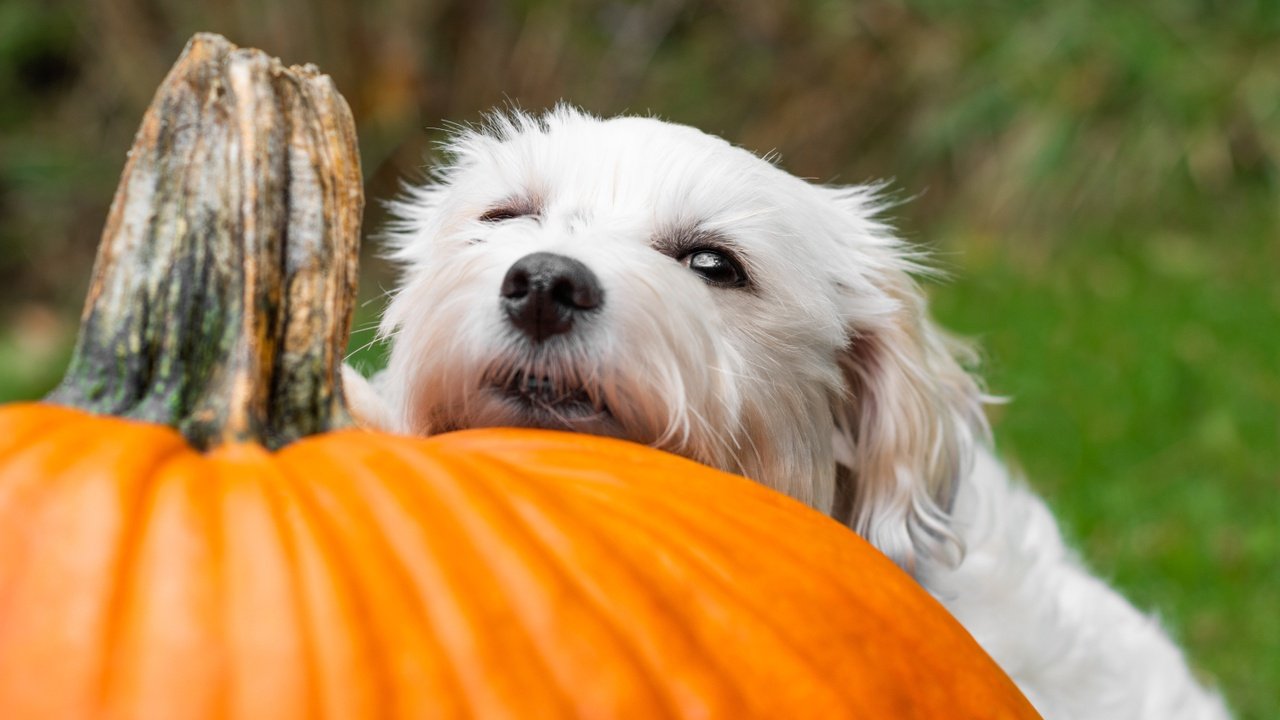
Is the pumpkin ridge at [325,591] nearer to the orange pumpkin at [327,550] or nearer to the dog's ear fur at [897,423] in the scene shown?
the orange pumpkin at [327,550]

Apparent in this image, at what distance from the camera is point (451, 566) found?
1157 millimetres

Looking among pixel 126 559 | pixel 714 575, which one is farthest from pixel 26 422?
pixel 714 575

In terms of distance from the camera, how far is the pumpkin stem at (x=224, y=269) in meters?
1.30

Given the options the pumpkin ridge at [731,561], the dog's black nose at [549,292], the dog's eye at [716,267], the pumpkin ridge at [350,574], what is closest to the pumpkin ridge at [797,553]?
the pumpkin ridge at [731,561]

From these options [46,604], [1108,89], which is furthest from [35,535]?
[1108,89]

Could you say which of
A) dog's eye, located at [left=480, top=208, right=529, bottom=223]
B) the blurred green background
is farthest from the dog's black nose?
the blurred green background

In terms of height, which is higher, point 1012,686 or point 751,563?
point 751,563

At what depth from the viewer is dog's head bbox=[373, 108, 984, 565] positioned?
67.4 inches

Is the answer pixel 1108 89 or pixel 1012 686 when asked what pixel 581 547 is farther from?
pixel 1108 89

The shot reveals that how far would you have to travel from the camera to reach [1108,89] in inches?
281

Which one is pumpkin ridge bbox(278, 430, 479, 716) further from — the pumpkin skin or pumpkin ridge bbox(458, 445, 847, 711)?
pumpkin ridge bbox(458, 445, 847, 711)

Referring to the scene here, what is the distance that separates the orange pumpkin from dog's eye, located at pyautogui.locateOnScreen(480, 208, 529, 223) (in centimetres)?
67

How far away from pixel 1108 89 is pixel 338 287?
6465 millimetres

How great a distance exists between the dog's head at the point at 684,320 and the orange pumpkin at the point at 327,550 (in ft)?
0.77
